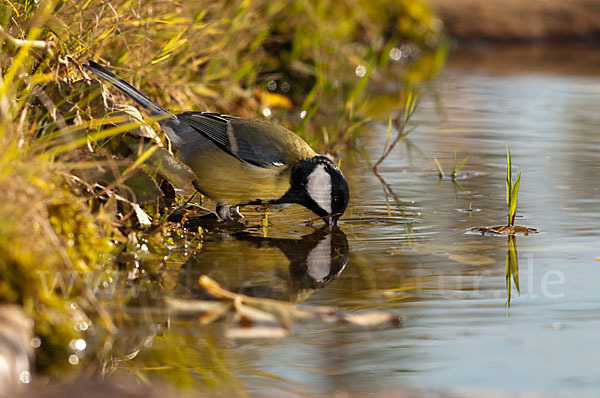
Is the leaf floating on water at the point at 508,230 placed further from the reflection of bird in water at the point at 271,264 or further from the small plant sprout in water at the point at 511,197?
the reflection of bird in water at the point at 271,264

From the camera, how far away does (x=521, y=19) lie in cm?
1373

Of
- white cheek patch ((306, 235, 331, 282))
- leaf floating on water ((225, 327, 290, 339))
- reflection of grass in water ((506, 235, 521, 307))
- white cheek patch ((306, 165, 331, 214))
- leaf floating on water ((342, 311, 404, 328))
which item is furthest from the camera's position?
white cheek patch ((306, 165, 331, 214))

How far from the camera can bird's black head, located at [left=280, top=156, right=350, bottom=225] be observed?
3949 mm

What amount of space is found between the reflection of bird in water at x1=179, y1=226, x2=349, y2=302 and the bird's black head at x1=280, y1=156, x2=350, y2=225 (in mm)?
91

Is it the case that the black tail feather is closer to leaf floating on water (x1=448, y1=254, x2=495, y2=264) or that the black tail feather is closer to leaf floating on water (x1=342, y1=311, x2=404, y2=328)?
leaf floating on water (x1=448, y1=254, x2=495, y2=264)

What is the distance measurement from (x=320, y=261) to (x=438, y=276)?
0.47 m

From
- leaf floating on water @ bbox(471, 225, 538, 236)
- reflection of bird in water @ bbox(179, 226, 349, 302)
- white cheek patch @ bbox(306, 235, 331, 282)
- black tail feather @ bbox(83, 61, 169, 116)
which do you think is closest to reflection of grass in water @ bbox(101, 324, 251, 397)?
reflection of bird in water @ bbox(179, 226, 349, 302)

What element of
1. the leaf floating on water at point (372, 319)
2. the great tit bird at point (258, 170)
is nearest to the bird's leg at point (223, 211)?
the great tit bird at point (258, 170)

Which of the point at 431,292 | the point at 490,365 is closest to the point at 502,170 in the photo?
the point at 431,292

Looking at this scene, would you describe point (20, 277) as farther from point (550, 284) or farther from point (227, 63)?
point (227, 63)

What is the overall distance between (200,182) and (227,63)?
2.18 meters

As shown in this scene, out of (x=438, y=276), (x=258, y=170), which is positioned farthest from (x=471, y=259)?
(x=258, y=170)

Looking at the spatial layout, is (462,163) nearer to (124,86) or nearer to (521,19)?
(124,86)

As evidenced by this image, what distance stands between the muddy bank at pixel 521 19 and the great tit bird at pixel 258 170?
963 cm
